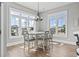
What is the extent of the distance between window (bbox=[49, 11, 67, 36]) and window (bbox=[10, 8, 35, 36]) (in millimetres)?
1018

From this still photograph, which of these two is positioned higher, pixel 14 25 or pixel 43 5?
pixel 43 5

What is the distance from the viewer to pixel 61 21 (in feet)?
14.7

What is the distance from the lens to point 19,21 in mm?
4254

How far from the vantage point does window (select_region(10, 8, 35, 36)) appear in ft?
13.0

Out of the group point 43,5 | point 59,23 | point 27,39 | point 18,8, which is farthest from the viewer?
point 43,5

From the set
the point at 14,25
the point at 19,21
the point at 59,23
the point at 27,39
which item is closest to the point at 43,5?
the point at 59,23

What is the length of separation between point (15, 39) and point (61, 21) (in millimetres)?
2331

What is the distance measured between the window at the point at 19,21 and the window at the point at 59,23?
102 cm

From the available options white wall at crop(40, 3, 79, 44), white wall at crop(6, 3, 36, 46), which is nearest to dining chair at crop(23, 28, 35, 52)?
white wall at crop(6, 3, 36, 46)

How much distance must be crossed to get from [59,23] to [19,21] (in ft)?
6.18

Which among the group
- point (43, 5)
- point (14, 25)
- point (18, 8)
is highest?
point (43, 5)

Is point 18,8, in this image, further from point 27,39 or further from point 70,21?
point 70,21

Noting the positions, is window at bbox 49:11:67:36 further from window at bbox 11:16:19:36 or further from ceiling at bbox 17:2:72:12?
window at bbox 11:16:19:36

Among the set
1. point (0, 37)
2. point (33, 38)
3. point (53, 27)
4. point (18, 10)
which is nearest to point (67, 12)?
point (53, 27)
